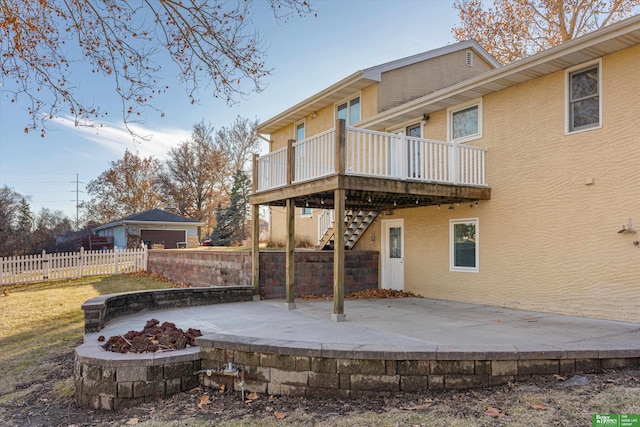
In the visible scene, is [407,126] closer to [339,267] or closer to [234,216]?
[339,267]

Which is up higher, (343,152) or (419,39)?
(419,39)

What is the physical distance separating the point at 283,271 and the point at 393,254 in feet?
9.96

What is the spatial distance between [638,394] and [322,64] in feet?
32.3

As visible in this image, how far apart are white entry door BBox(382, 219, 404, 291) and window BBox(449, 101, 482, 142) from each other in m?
2.63

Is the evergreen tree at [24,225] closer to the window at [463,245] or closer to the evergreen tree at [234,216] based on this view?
the evergreen tree at [234,216]

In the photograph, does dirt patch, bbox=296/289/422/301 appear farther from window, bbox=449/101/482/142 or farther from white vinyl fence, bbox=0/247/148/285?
white vinyl fence, bbox=0/247/148/285

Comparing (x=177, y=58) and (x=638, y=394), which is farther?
(x=177, y=58)

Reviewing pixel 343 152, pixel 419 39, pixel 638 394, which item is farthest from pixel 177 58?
pixel 419 39

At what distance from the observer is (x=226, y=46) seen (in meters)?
6.80

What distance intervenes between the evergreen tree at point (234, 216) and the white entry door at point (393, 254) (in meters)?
16.6

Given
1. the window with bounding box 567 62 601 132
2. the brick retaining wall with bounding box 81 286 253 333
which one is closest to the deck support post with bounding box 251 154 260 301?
the brick retaining wall with bounding box 81 286 253 333

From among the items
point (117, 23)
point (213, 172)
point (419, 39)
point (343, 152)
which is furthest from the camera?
point (213, 172)

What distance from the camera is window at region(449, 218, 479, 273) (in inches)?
382

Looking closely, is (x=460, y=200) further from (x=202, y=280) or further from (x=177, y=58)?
(x=202, y=280)
